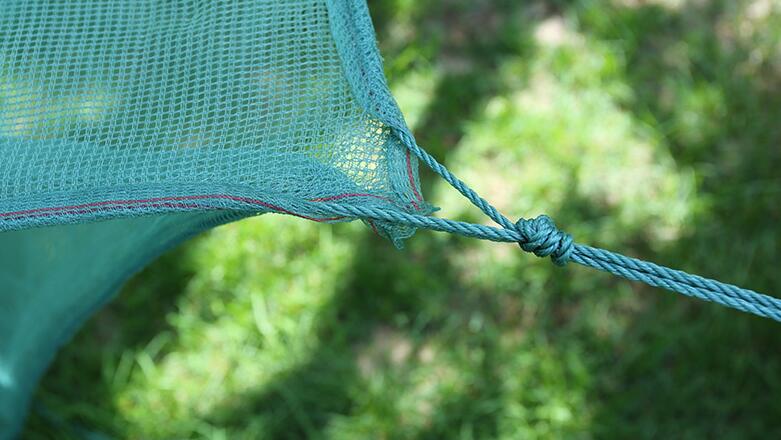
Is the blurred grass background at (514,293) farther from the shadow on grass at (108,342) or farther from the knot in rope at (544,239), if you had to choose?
the knot in rope at (544,239)

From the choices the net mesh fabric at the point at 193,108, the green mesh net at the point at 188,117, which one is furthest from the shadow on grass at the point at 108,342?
the net mesh fabric at the point at 193,108

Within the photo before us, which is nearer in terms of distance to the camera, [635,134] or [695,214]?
[695,214]

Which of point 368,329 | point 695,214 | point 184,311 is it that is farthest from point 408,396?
point 695,214

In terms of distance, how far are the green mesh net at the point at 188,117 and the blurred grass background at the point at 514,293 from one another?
68 centimetres

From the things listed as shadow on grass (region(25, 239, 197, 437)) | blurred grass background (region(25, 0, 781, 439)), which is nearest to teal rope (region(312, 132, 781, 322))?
blurred grass background (region(25, 0, 781, 439))

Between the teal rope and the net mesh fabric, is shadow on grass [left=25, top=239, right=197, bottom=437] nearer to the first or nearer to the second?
the net mesh fabric

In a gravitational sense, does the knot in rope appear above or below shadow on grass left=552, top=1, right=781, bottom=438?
below

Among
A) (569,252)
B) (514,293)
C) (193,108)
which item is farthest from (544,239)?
(514,293)

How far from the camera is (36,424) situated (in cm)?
168

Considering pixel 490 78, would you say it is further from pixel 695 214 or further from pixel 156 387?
pixel 156 387

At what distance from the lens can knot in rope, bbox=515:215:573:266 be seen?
78 cm

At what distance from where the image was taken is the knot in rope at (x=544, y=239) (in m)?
0.78

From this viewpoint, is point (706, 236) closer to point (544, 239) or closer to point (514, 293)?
point (514, 293)

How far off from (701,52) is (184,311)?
147 cm
